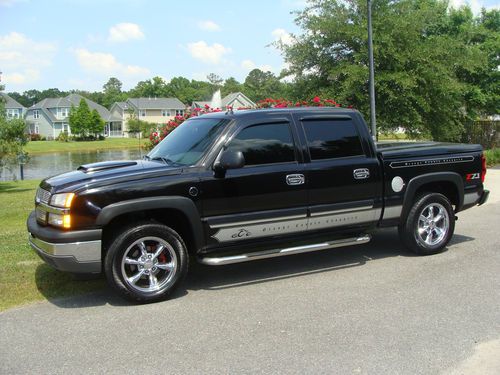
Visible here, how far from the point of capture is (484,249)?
7020 mm

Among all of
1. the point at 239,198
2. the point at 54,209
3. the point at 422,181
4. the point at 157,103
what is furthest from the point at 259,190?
the point at 157,103

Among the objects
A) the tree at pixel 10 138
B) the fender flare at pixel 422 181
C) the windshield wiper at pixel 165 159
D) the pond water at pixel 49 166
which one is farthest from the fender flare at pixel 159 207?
the tree at pixel 10 138

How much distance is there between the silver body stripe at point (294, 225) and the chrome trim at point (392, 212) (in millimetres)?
122

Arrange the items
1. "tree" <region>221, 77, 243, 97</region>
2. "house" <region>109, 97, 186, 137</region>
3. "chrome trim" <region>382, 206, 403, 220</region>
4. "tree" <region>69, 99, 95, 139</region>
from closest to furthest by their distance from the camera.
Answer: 1. "chrome trim" <region>382, 206, 403, 220</region>
2. "tree" <region>69, 99, 95, 139</region>
3. "house" <region>109, 97, 186, 137</region>
4. "tree" <region>221, 77, 243, 97</region>

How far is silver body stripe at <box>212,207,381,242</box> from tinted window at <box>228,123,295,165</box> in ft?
2.26

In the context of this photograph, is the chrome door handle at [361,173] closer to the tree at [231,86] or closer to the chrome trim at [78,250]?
the chrome trim at [78,250]

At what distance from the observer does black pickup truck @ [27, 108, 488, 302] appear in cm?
491

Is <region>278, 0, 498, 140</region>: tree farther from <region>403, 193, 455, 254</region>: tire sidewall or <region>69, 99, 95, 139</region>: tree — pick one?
<region>69, 99, 95, 139</region>: tree

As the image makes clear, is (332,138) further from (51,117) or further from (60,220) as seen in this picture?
(51,117)

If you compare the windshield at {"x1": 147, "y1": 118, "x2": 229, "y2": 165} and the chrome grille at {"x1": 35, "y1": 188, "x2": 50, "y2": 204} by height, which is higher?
the windshield at {"x1": 147, "y1": 118, "x2": 229, "y2": 165}

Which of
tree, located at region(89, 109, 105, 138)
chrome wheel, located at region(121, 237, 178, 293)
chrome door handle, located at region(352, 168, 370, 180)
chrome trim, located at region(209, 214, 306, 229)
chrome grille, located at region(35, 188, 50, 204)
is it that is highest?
tree, located at region(89, 109, 105, 138)

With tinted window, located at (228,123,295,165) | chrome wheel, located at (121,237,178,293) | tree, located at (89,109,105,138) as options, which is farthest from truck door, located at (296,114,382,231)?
tree, located at (89,109,105,138)

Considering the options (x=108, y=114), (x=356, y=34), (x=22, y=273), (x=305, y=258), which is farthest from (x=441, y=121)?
(x=108, y=114)

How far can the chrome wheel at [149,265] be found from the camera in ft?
16.6
